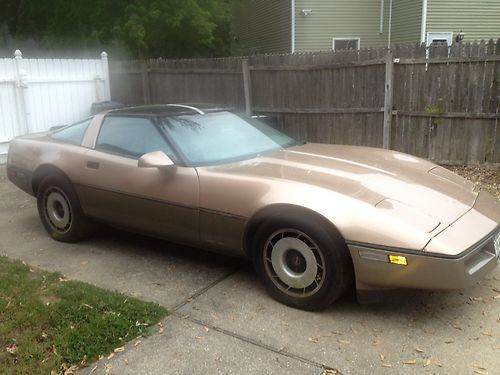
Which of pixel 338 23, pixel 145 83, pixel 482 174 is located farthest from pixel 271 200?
pixel 338 23

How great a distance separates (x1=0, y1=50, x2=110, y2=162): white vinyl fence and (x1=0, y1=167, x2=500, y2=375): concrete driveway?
6205 mm

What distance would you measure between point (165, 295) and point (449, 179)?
252 centimetres

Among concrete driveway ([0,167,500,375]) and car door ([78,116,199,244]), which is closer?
concrete driveway ([0,167,500,375])

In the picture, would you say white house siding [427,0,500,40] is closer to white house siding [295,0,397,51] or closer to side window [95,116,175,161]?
white house siding [295,0,397,51]

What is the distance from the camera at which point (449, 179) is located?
Answer: 4.22m

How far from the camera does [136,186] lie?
4398 mm

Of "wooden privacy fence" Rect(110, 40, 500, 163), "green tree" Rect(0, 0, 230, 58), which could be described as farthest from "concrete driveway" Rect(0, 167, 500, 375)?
"green tree" Rect(0, 0, 230, 58)

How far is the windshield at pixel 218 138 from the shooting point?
4.33 m

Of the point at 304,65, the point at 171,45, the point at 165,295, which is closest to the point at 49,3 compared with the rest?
the point at 171,45

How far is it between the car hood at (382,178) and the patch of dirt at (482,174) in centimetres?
320

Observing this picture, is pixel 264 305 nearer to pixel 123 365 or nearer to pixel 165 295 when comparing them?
pixel 165 295

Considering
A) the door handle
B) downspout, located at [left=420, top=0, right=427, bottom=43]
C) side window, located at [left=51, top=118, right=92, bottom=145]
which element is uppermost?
downspout, located at [left=420, top=0, right=427, bottom=43]

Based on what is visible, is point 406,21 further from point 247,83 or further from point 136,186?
point 136,186

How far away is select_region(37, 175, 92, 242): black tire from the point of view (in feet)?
16.4
